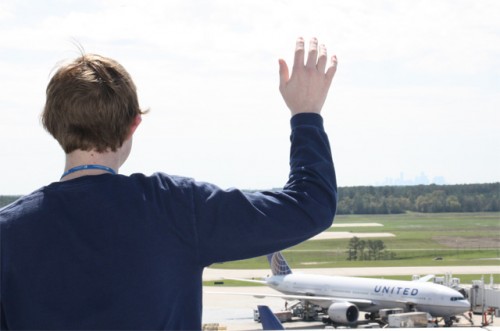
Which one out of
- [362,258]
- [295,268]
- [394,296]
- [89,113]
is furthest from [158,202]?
[362,258]

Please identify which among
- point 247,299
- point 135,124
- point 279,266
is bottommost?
point 247,299

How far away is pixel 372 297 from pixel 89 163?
1141 inches

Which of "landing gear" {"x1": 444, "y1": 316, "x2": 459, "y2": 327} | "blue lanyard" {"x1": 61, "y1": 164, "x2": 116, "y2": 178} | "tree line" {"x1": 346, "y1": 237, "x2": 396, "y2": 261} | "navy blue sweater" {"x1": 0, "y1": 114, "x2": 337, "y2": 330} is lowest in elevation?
"tree line" {"x1": 346, "y1": 237, "x2": 396, "y2": 261}

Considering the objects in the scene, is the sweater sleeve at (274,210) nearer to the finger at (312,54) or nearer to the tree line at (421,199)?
the finger at (312,54)

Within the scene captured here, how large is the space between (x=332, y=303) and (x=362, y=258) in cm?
3060

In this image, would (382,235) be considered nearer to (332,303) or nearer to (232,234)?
(332,303)

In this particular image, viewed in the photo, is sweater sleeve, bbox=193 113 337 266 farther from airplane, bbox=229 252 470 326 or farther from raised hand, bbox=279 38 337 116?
airplane, bbox=229 252 470 326

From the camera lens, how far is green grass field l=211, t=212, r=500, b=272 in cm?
5641

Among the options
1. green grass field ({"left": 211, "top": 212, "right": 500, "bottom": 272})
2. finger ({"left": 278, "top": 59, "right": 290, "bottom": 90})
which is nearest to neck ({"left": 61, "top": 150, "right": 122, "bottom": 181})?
finger ({"left": 278, "top": 59, "right": 290, "bottom": 90})

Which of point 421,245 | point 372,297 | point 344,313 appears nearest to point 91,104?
point 344,313

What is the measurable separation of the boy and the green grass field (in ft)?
174

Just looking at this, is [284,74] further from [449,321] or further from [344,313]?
[449,321]

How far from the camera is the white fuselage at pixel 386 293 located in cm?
2795

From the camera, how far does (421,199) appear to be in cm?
11512
